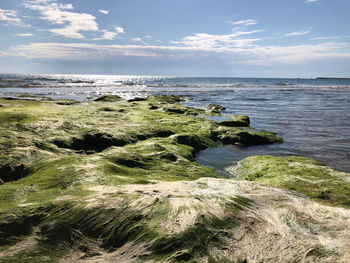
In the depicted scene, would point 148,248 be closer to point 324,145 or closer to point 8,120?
point 8,120

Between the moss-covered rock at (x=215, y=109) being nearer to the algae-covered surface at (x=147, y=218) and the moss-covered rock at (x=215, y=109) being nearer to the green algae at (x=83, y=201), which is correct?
the green algae at (x=83, y=201)

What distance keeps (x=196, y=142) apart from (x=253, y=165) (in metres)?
3.39

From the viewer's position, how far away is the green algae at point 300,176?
21.8 feet

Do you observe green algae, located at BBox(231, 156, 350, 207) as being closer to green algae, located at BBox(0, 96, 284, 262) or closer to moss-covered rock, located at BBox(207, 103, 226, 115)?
green algae, located at BBox(0, 96, 284, 262)

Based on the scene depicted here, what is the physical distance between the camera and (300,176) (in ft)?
26.4

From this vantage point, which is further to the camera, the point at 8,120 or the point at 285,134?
the point at 285,134

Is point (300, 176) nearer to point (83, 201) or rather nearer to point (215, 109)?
point (83, 201)

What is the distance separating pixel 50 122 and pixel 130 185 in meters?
7.97

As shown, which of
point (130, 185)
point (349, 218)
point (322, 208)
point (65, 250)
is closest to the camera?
point (65, 250)

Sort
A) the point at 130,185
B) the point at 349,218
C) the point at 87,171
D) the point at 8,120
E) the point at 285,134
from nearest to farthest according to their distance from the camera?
the point at 349,218 → the point at 130,185 → the point at 87,171 → the point at 8,120 → the point at 285,134

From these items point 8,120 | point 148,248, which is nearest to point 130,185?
point 148,248

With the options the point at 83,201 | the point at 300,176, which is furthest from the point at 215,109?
the point at 83,201

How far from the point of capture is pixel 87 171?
591 cm

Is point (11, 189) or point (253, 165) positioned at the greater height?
point (11, 189)
